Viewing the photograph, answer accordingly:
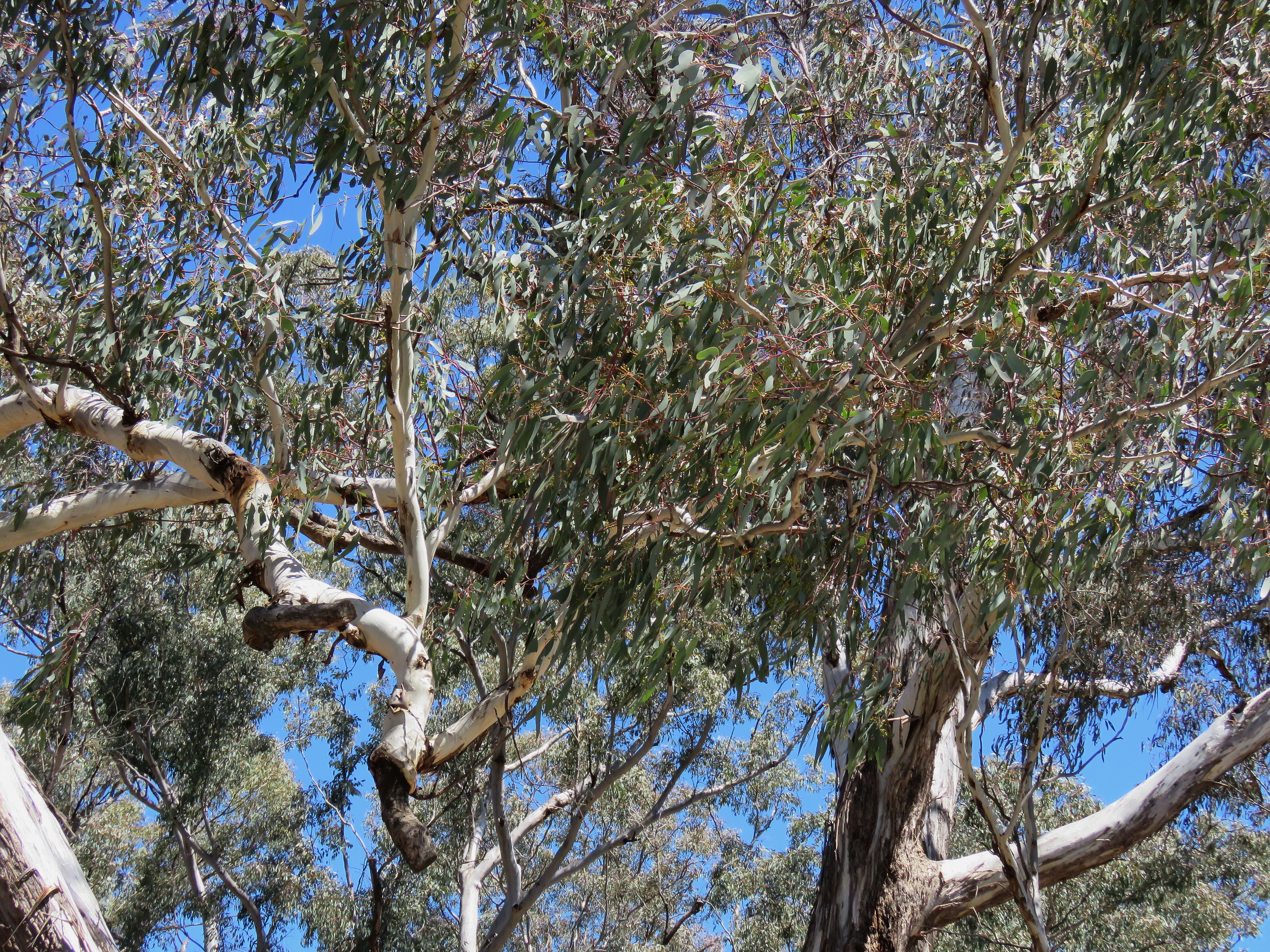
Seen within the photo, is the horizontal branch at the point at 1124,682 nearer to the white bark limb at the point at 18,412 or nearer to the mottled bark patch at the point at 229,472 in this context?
the mottled bark patch at the point at 229,472

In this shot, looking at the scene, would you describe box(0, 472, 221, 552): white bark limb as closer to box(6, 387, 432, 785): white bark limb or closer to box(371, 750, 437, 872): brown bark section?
box(6, 387, 432, 785): white bark limb

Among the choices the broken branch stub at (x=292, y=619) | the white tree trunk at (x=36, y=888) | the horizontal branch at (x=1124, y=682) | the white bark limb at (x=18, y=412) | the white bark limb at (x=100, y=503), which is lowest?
the white tree trunk at (x=36, y=888)

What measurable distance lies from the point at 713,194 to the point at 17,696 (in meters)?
3.86

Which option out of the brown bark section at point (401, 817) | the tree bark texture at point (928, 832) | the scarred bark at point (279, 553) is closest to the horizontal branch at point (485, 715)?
the scarred bark at point (279, 553)

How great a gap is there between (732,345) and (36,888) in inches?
79.5

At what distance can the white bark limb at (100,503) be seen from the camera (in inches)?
152

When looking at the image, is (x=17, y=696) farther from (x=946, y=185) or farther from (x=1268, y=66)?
(x=1268, y=66)

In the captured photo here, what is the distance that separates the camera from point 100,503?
3.86m

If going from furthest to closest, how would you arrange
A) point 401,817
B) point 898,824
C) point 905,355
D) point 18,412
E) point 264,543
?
point 898,824, point 18,412, point 264,543, point 401,817, point 905,355

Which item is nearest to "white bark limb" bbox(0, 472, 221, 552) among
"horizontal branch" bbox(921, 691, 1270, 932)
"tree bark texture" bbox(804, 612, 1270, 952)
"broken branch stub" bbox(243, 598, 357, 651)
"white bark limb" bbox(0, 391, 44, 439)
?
"white bark limb" bbox(0, 391, 44, 439)

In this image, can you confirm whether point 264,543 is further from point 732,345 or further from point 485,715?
point 732,345

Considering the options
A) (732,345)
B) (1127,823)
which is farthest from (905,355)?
(1127,823)

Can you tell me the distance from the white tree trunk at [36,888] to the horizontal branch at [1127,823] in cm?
339

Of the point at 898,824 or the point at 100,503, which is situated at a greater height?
the point at 100,503
